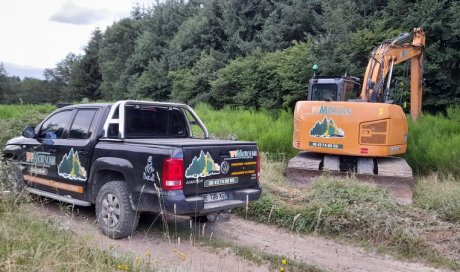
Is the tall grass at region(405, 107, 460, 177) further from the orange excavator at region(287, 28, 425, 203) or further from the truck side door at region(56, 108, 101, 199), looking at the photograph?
the truck side door at region(56, 108, 101, 199)

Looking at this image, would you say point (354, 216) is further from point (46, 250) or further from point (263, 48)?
point (263, 48)

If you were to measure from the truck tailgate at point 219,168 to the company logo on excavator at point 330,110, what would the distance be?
391 cm

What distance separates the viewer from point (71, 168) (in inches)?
285

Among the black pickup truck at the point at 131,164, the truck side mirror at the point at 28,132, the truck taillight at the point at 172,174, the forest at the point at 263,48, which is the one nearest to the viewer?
the truck taillight at the point at 172,174

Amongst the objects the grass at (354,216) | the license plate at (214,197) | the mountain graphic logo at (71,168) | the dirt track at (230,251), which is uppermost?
the mountain graphic logo at (71,168)

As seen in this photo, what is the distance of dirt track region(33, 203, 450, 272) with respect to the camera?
5.66 metres

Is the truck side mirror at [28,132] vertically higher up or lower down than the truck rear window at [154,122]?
lower down

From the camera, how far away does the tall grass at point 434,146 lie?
34.4 feet

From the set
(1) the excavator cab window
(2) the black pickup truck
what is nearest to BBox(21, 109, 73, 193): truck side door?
(2) the black pickup truck

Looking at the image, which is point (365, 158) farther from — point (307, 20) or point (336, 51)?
point (307, 20)

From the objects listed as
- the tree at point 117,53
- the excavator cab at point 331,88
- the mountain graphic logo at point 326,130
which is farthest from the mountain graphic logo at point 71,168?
the tree at point 117,53

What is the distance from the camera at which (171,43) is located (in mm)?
37156

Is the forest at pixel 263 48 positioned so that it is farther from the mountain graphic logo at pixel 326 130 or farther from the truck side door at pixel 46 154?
the truck side door at pixel 46 154

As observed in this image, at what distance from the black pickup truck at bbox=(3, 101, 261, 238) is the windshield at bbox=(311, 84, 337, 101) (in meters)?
4.55
